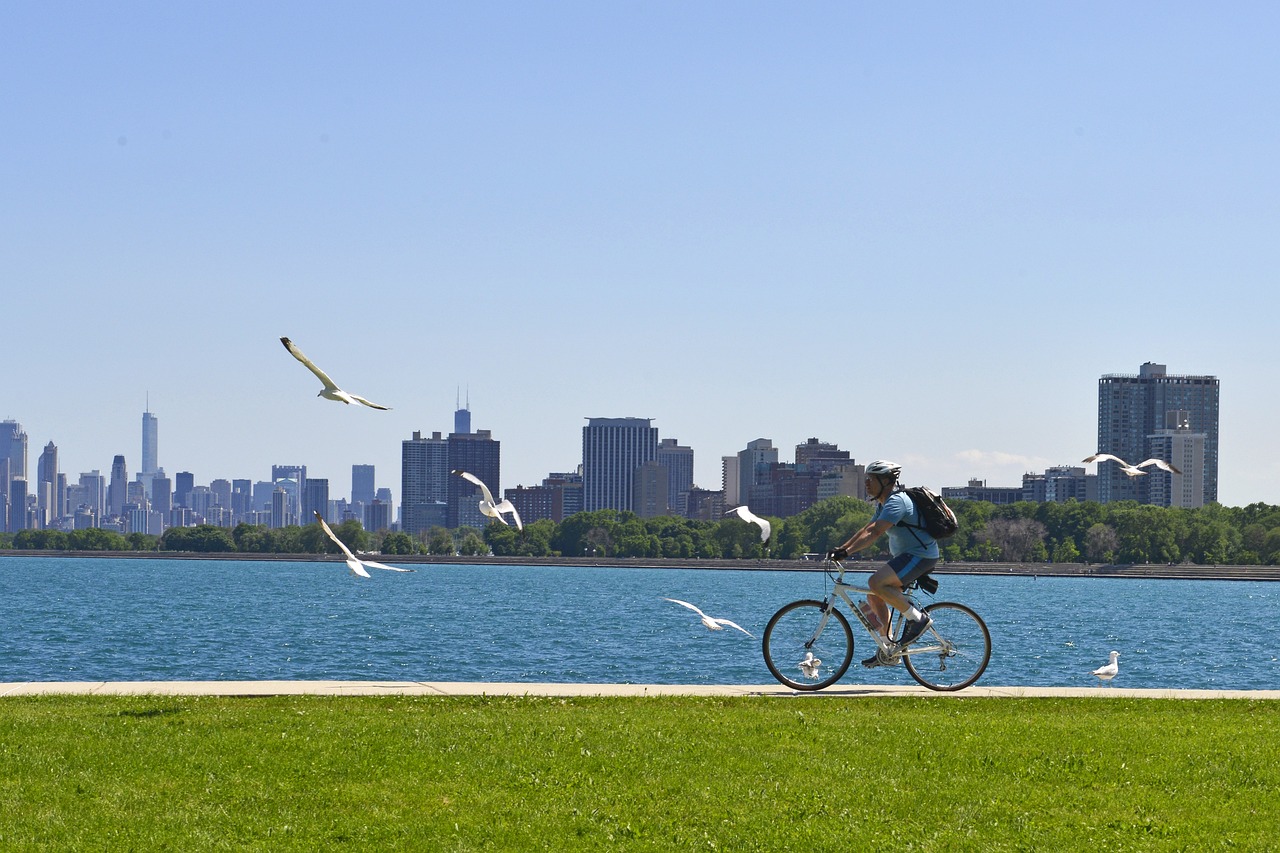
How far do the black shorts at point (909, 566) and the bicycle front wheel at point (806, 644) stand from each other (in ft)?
3.11

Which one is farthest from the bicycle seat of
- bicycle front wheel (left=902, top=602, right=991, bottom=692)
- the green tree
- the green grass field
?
the green tree

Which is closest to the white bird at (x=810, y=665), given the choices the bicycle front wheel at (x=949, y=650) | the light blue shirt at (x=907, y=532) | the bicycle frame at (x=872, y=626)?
the bicycle frame at (x=872, y=626)

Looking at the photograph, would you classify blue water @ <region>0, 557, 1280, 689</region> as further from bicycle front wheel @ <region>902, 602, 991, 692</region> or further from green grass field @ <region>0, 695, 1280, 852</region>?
green grass field @ <region>0, 695, 1280, 852</region>

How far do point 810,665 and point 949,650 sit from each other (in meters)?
1.45

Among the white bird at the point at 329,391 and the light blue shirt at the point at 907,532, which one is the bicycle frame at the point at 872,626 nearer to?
the light blue shirt at the point at 907,532

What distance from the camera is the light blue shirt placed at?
1430 cm

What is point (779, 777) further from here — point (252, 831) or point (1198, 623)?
point (1198, 623)

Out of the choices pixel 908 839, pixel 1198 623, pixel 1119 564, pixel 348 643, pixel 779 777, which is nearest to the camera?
pixel 908 839

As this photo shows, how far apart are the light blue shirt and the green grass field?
1826 millimetres

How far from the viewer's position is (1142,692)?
51.4 ft

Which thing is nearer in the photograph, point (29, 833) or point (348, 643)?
point (29, 833)

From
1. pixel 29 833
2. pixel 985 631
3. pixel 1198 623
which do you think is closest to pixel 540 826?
pixel 29 833

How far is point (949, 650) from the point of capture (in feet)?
49.7

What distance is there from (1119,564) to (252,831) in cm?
19460
